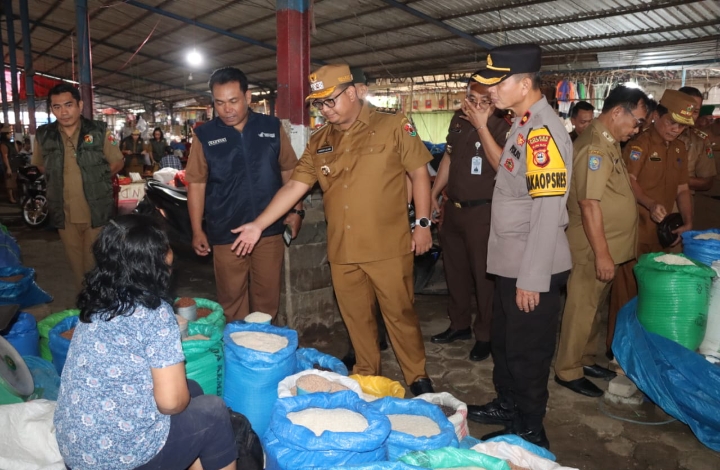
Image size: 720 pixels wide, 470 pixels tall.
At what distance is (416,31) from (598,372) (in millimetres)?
8578

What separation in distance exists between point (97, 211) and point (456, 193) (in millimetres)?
2552

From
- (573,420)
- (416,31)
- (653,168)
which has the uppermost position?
(416,31)

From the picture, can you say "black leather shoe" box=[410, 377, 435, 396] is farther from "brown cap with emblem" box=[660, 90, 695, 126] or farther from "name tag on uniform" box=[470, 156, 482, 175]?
"brown cap with emblem" box=[660, 90, 695, 126]

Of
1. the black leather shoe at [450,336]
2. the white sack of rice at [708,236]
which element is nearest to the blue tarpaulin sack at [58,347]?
the black leather shoe at [450,336]

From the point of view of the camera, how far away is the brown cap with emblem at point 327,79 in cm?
247

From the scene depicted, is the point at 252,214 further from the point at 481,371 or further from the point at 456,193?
the point at 481,371

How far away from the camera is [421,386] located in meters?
2.84

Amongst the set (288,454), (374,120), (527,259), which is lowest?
(288,454)

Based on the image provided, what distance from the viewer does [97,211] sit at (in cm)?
Result: 363

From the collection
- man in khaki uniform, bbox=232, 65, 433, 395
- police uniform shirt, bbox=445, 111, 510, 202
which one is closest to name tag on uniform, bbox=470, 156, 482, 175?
police uniform shirt, bbox=445, 111, 510, 202

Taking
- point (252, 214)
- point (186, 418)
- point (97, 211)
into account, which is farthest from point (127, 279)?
point (97, 211)

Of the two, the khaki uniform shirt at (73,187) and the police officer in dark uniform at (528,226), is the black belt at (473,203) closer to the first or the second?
the police officer in dark uniform at (528,226)

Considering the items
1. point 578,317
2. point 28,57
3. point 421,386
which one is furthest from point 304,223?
point 28,57

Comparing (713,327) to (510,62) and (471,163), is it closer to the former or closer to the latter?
(471,163)
